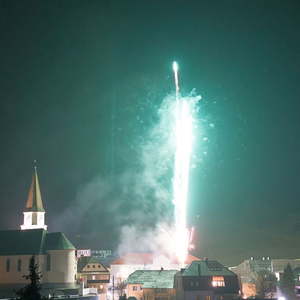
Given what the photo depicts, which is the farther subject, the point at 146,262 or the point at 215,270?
the point at 146,262

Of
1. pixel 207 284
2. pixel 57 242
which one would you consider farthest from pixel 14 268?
pixel 207 284

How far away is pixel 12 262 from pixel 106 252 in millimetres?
A: 81560

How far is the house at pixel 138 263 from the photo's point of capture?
141 meters

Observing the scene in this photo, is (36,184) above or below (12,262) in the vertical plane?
above

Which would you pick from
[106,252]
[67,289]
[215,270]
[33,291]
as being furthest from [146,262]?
[33,291]

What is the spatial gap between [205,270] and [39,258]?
119ft

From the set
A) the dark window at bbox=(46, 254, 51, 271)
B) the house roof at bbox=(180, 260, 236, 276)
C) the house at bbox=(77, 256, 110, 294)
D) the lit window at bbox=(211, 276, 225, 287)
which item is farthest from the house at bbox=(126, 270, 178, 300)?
the house at bbox=(77, 256, 110, 294)

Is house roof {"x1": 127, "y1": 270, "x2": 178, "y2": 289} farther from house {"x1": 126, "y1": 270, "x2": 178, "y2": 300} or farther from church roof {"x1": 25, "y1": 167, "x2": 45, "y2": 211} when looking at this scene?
church roof {"x1": 25, "y1": 167, "x2": 45, "y2": 211}

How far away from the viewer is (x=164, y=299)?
9119 centimetres

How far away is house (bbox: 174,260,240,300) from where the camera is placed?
82.2 m

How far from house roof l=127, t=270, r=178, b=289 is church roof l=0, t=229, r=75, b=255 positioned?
15299 millimetres

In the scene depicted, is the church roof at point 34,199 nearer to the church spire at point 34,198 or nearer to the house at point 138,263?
the church spire at point 34,198

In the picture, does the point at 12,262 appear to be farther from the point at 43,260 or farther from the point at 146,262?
the point at 146,262

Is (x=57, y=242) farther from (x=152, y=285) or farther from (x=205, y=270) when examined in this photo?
(x=205, y=270)
